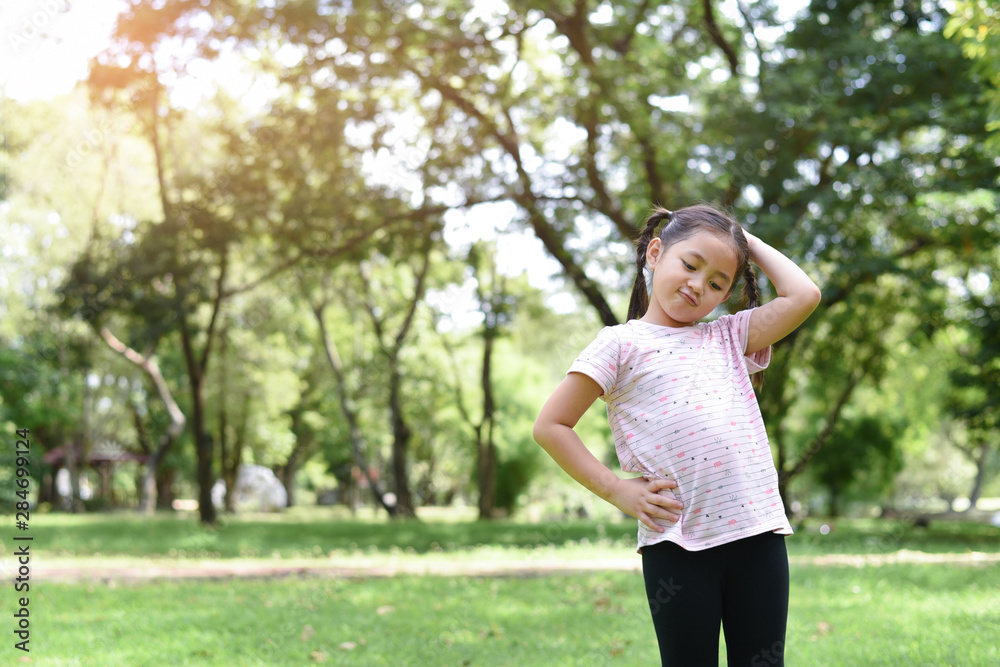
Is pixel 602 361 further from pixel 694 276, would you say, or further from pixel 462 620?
pixel 462 620

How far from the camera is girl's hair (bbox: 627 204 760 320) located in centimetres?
233

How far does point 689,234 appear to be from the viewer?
231cm

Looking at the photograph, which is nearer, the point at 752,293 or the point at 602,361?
the point at 602,361

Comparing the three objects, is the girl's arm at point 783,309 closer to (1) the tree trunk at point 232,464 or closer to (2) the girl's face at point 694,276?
(2) the girl's face at point 694,276

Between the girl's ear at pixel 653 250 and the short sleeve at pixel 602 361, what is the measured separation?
12.8 inches

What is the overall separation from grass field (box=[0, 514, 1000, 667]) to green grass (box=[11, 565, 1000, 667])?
0.02 m

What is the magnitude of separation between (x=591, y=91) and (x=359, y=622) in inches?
312

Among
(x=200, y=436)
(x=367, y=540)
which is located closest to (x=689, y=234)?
(x=367, y=540)

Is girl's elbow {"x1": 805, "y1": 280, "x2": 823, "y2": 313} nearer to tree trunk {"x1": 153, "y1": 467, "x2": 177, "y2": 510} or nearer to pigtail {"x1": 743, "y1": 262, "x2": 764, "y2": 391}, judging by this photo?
pigtail {"x1": 743, "y1": 262, "x2": 764, "y2": 391}

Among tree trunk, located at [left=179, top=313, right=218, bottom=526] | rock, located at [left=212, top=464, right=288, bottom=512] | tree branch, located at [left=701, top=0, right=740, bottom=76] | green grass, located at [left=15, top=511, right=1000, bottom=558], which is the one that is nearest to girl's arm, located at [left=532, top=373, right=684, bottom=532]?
green grass, located at [left=15, top=511, right=1000, bottom=558]

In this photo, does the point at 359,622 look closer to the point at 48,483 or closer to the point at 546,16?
the point at 546,16

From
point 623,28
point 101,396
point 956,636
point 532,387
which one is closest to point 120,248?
point 623,28

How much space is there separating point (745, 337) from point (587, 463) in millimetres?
689

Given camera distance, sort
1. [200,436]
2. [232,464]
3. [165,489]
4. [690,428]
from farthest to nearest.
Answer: [165,489], [232,464], [200,436], [690,428]
